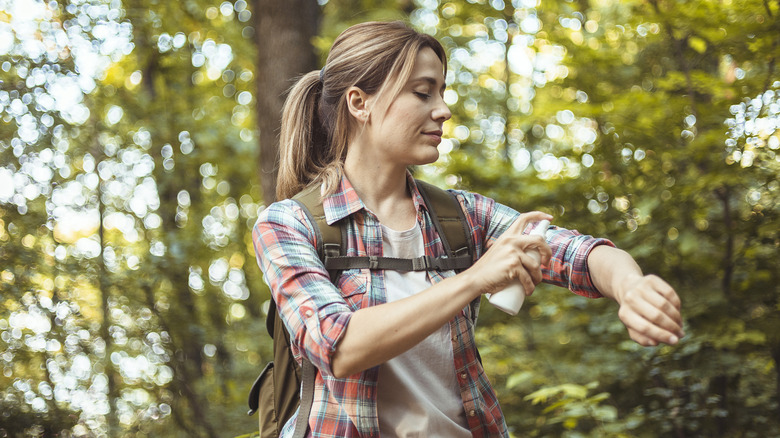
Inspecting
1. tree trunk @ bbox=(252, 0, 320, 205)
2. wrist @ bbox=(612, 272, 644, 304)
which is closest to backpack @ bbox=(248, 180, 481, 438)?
wrist @ bbox=(612, 272, 644, 304)

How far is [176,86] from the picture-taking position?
8.46 m

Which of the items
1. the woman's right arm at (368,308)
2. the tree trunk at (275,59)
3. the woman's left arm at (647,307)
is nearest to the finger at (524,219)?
the woman's right arm at (368,308)

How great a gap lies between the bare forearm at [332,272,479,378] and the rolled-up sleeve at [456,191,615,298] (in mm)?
459

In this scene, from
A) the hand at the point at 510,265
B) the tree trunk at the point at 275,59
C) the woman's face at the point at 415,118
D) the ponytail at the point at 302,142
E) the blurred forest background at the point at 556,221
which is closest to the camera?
the hand at the point at 510,265

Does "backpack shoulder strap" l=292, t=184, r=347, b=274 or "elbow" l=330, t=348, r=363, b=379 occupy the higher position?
"backpack shoulder strap" l=292, t=184, r=347, b=274

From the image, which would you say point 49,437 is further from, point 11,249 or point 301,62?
point 301,62

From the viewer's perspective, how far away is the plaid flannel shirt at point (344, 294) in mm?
1521

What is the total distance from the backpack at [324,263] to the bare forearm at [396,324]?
0.33 metres

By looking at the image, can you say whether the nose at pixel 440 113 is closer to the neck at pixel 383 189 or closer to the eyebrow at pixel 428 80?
the eyebrow at pixel 428 80

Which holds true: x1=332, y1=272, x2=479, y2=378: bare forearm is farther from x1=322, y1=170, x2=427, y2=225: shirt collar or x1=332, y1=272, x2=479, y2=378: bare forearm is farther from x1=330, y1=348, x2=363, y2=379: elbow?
x1=322, y1=170, x2=427, y2=225: shirt collar

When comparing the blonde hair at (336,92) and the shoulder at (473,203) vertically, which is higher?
the blonde hair at (336,92)

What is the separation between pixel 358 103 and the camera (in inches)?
80.0

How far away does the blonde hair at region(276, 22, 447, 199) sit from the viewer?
195cm

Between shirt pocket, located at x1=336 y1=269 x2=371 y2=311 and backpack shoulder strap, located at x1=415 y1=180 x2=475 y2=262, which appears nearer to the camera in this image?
shirt pocket, located at x1=336 y1=269 x2=371 y2=311
